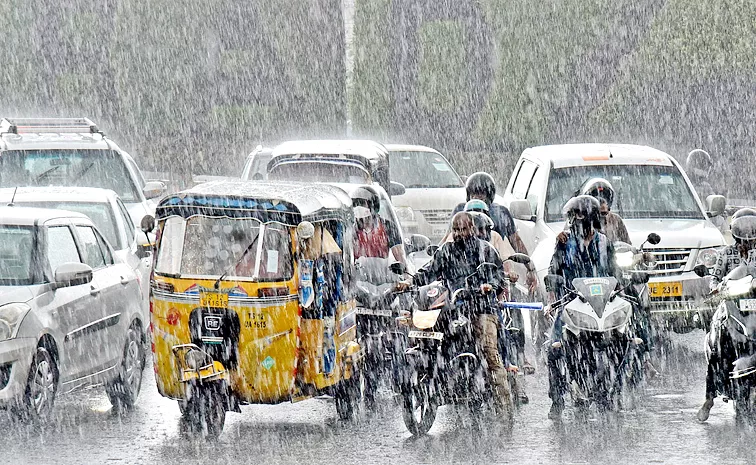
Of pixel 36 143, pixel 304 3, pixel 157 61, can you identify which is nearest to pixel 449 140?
pixel 304 3

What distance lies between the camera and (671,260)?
14297 millimetres

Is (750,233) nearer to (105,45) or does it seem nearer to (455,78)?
(455,78)

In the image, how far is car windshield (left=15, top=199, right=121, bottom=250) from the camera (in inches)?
569

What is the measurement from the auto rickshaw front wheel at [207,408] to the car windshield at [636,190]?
608cm

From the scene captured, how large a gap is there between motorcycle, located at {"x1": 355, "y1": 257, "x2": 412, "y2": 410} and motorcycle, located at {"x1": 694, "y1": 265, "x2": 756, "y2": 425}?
2.25m

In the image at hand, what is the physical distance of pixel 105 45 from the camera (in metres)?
46.3

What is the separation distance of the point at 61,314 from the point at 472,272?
2.85 metres

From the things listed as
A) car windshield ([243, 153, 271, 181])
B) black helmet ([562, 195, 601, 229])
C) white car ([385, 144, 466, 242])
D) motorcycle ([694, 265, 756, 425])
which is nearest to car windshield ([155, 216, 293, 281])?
black helmet ([562, 195, 601, 229])

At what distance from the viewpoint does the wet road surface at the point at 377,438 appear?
945 centimetres

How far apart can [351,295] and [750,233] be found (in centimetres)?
280

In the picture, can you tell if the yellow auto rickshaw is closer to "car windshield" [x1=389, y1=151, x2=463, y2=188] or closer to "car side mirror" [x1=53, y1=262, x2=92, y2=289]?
"car side mirror" [x1=53, y1=262, x2=92, y2=289]

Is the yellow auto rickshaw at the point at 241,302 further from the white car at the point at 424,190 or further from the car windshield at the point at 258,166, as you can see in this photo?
the white car at the point at 424,190

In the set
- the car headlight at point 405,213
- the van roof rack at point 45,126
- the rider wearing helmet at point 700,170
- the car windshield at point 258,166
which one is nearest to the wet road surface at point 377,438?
the van roof rack at point 45,126

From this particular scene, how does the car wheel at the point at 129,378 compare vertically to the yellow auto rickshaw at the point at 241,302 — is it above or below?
below
